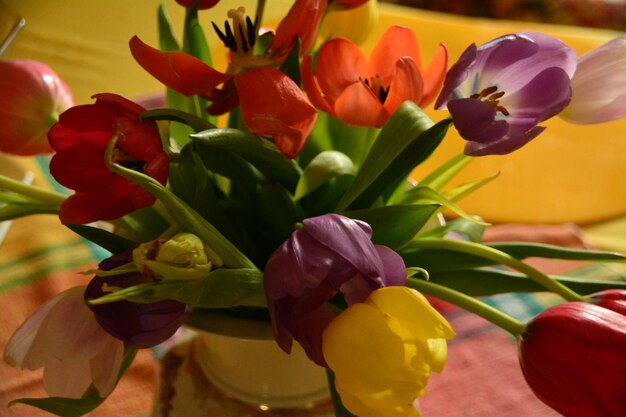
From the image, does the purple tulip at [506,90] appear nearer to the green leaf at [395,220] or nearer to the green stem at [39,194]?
the green leaf at [395,220]

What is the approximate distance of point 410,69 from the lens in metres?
0.35

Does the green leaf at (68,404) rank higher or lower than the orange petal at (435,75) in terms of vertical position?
lower

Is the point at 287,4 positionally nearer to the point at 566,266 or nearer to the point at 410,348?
the point at 566,266

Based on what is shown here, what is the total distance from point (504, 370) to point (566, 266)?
15 cm

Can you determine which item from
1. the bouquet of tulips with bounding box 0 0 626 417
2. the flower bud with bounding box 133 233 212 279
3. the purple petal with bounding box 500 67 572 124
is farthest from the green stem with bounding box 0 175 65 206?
the purple petal with bounding box 500 67 572 124

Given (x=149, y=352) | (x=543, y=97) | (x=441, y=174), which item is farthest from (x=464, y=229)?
(x=149, y=352)

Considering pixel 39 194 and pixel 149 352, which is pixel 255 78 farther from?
pixel 149 352

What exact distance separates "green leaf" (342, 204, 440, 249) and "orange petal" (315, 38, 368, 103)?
56 mm

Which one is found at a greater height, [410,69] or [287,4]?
[410,69]

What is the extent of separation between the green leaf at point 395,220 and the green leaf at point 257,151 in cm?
4

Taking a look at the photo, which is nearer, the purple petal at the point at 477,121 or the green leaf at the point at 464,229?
the purple petal at the point at 477,121

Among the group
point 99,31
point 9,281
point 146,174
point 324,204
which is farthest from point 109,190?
point 99,31

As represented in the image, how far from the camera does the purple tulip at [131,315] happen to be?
Result: 317 millimetres

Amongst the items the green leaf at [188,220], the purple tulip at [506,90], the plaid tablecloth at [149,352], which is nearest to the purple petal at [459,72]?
the purple tulip at [506,90]
